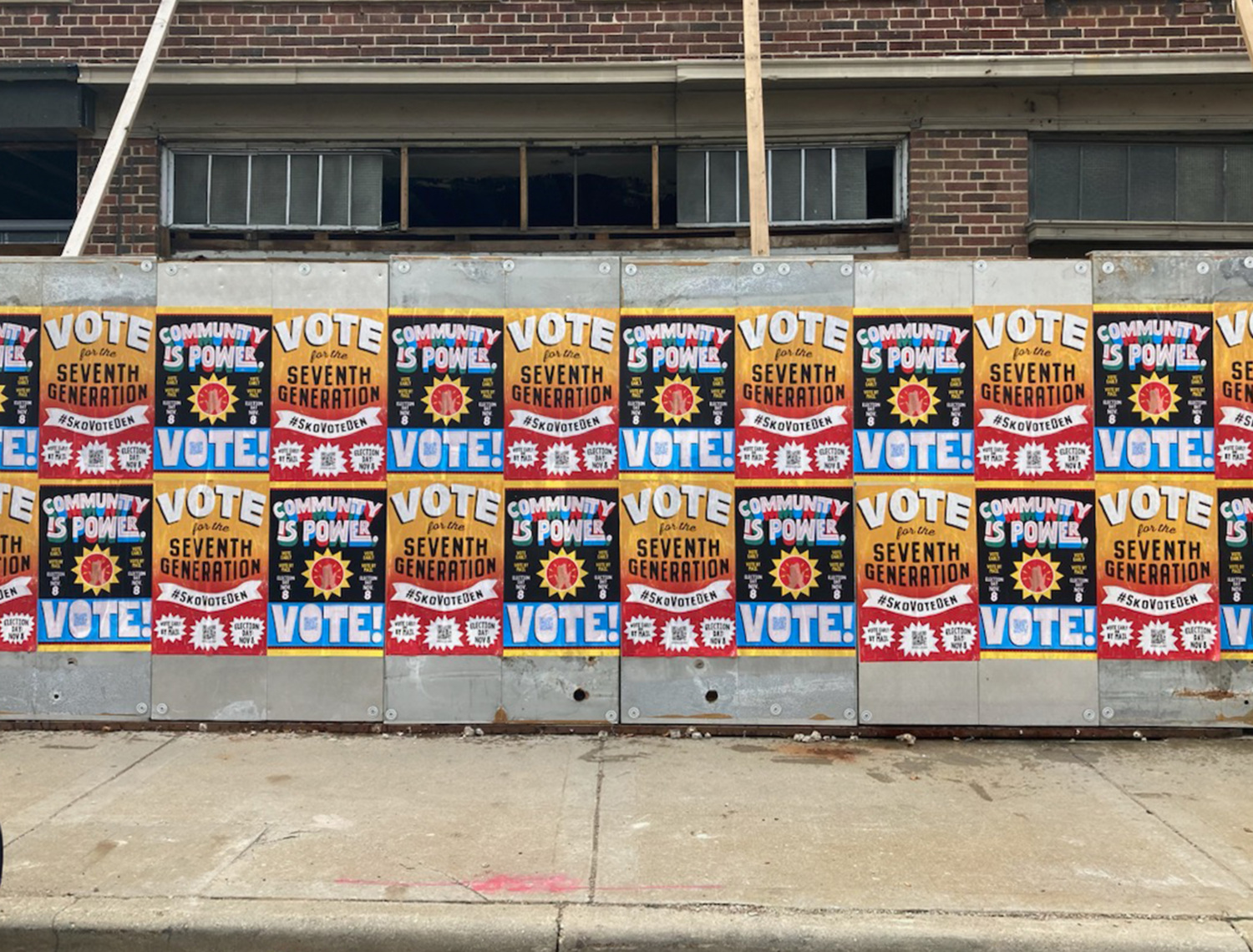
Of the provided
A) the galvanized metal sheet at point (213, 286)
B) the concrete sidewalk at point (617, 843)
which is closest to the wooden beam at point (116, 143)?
the galvanized metal sheet at point (213, 286)

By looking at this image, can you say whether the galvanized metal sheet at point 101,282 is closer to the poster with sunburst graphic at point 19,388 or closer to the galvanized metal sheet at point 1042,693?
the poster with sunburst graphic at point 19,388

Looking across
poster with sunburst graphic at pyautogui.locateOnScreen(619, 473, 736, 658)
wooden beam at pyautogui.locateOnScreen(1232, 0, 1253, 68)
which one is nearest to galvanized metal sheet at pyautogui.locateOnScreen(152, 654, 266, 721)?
poster with sunburst graphic at pyautogui.locateOnScreen(619, 473, 736, 658)

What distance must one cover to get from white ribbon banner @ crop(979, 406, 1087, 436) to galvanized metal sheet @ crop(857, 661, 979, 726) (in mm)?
1457

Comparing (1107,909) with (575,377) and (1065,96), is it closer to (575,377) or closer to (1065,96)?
(575,377)

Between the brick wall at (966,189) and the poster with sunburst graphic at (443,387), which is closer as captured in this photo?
the poster with sunburst graphic at (443,387)

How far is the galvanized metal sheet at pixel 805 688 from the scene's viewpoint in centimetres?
600

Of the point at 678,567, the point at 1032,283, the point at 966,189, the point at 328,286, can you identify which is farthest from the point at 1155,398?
the point at 328,286

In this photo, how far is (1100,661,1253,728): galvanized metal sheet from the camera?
593cm

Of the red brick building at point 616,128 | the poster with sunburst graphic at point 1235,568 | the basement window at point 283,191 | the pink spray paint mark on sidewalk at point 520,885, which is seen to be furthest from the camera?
the basement window at point 283,191

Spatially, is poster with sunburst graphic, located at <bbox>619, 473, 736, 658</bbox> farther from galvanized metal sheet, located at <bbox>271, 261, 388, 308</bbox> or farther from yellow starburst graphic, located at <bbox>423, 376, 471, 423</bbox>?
galvanized metal sheet, located at <bbox>271, 261, 388, 308</bbox>

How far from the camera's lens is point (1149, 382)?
596 cm

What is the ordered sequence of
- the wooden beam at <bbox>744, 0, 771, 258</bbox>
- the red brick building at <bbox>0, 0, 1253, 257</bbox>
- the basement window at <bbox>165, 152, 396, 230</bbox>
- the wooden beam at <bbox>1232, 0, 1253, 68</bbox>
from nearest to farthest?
the wooden beam at <bbox>744, 0, 771, 258</bbox> < the wooden beam at <bbox>1232, 0, 1253, 68</bbox> < the red brick building at <bbox>0, 0, 1253, 257</bbox> < the basement window at <bbox>165, 152, 396, 230</bbox>

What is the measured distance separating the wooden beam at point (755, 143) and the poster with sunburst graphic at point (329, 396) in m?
2.37

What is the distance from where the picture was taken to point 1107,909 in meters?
3.73
